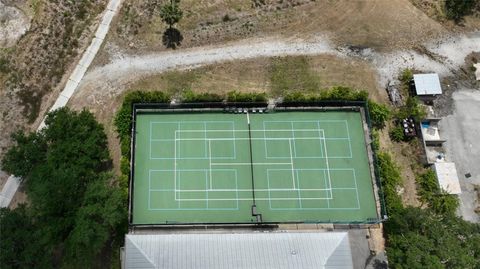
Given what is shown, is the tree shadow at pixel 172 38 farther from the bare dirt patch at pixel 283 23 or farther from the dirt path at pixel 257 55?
the dirt path at pixel 257 55

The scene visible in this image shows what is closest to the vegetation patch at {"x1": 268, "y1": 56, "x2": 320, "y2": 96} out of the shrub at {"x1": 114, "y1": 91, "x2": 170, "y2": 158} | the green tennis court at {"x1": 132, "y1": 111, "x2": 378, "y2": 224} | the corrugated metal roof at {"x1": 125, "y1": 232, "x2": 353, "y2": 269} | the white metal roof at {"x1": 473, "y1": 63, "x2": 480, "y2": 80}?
the green tennis court at {"x1": 132, "y1": 111, "x2": 378, "y2": 224}

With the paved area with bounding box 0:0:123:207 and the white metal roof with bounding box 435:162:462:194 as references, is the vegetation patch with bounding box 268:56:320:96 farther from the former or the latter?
the paved area with bounding box 0:0:123:207

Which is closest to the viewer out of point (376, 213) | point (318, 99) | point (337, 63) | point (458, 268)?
point (458, 268)

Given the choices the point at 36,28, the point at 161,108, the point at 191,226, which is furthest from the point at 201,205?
the point at 36,28

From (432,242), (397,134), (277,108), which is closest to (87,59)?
(277,108)

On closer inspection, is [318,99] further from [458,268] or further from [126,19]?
[126,19]

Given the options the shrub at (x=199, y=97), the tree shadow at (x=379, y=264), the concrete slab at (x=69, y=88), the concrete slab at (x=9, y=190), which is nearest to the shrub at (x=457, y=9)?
the shrub at (x=199, y=97)
